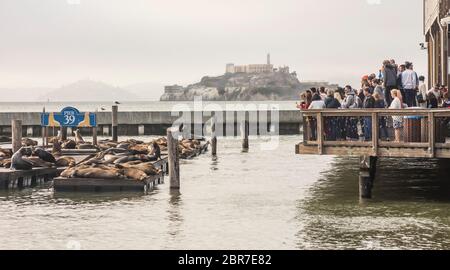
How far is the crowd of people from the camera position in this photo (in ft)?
70.9

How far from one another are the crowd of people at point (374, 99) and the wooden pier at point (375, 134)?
0.03 m

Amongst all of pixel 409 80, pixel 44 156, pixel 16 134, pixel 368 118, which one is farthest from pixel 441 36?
pixel 16 134

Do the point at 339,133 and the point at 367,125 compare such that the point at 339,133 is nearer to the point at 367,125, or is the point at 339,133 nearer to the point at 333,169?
the point at 367,125

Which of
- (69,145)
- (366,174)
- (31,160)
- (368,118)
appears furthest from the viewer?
(69,145)

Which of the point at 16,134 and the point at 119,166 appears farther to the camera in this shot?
the point at 16,134

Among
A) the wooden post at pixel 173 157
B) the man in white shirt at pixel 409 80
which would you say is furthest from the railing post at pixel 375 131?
the wooden post at pixel 173 157

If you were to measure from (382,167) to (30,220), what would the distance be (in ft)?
58.6

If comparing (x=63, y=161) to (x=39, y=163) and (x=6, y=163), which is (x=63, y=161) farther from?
(x=6, y=163)

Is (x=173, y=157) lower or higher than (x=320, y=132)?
lower

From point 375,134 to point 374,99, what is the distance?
1062 mm

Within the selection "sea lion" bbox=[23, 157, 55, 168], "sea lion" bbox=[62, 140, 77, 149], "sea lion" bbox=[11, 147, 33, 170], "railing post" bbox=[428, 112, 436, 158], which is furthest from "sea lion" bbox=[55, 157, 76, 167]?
"railing post" bbox=[428, 112, 436, 158]

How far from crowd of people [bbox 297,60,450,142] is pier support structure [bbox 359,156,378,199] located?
2.43 ft

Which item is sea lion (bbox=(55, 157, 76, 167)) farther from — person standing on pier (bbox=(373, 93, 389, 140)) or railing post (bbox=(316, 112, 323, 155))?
person standing on pier (bbox=(373, 93, 389, 140))

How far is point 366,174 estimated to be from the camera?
2266 cm
